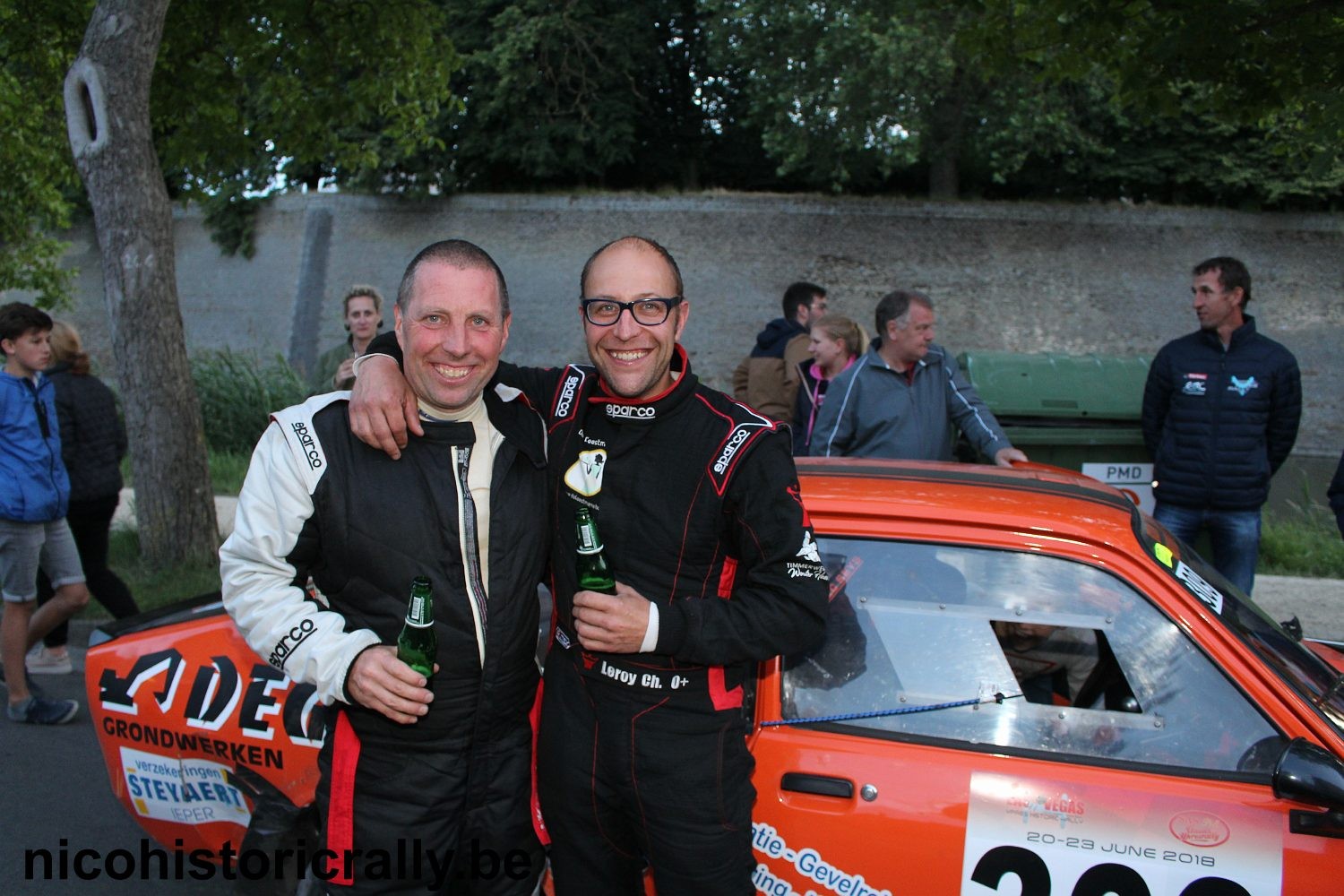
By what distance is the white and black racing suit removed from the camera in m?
2.06

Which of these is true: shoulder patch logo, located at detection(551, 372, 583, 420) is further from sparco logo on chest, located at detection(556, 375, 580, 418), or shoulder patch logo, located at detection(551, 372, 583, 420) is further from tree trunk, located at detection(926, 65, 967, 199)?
tree trunk, located at detection(926, 65, 967, 199)

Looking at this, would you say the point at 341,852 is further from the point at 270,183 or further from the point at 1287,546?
the point at 270,183

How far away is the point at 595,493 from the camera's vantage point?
2.14 metres

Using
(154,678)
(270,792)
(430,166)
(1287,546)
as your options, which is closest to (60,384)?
(154,678)

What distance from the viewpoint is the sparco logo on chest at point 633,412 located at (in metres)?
2.16

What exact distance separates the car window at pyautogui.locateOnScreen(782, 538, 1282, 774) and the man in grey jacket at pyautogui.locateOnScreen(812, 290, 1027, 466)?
6.14 ft

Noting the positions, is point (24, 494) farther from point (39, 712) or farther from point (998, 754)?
point (998, 754)

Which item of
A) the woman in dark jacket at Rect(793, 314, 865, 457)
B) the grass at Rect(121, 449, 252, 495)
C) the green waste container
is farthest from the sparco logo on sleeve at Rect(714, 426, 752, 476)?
the grass at Rect(121, 449, 252, 495)

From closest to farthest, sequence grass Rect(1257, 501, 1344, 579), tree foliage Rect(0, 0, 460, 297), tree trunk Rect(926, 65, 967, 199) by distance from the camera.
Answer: grass Rect(1257, 501, 1344, 579)
tree foliage Rect(0, 0, 460, 297)
tree trunk Rect(926, 65, 967, 199)

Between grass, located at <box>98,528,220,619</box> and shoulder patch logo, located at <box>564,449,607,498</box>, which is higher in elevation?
shoulder patch logo, located at <box>564,449,607,498</box>

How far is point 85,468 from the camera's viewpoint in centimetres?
530

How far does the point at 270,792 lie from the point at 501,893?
33.0 inches

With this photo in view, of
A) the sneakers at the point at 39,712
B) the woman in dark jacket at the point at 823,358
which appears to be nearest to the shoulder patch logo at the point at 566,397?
the woman in dark jacket at the point at 823,358

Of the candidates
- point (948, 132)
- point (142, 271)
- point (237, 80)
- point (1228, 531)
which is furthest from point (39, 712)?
point (948, 132)
